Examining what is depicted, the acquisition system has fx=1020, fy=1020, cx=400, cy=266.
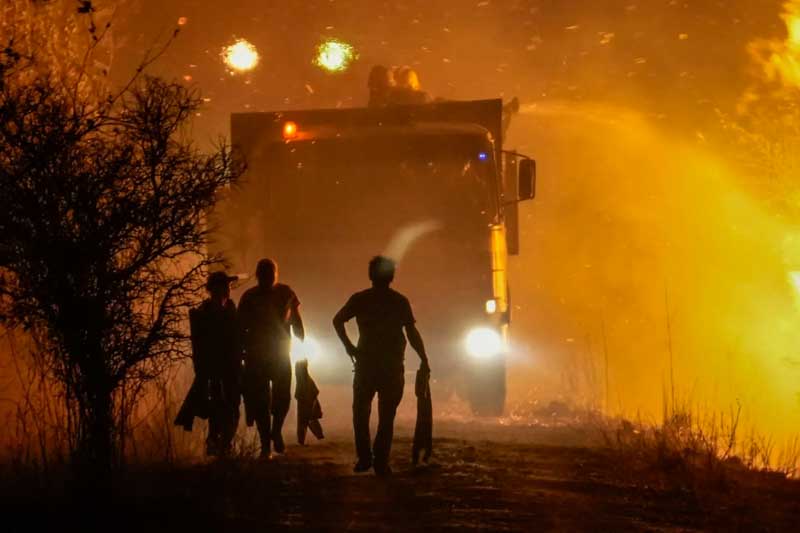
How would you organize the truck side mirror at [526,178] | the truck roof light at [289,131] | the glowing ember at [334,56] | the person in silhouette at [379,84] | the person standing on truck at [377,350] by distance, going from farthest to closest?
the glowing ember at [334,56] < the person in silhouette at [379,84] < the truck side mirror at [526,178] < the truck roof light at [289,131] < the person standing on truck at [377,350]

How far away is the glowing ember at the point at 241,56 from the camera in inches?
935

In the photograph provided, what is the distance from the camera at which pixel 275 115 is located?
43.0ft

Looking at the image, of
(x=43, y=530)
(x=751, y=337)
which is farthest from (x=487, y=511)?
(x=751, y=337)

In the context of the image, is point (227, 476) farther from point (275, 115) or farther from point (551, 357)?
point (551, 357)

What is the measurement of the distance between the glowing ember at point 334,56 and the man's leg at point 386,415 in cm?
1821

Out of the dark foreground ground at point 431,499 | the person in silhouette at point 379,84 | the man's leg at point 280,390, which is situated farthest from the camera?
the person in silhouette at point 379,84

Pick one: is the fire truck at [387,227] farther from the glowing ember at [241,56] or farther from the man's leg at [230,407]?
the glowing ember at [241,56]

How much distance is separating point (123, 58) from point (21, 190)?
13064mm

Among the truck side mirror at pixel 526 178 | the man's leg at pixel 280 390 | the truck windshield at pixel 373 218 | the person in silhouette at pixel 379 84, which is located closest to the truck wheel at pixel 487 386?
the truck windshield at pixel 373 218

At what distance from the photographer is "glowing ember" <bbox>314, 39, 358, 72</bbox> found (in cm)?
2571

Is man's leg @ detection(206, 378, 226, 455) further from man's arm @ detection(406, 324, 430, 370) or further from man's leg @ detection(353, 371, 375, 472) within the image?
man's arm @ detection(406, 324, 430, 370)

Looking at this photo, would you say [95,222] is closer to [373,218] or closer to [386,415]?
[386,415]

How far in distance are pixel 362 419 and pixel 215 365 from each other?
59.9 inches

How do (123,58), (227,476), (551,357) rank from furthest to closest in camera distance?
1. (551,357)
2. (123,58)
3. (227,476)
